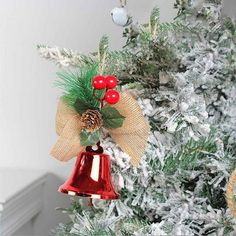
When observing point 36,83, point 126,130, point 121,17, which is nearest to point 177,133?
point 126,130

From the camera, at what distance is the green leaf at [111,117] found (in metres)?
0.54

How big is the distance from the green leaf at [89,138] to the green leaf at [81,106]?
25mm

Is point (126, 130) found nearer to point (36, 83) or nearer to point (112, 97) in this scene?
point (112, 97)

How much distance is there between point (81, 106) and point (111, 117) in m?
0.04

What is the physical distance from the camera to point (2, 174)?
3.23ft

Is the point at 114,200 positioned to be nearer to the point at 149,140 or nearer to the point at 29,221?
the point at 149,140

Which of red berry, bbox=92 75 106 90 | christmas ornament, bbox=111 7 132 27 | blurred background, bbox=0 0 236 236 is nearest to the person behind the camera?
red berry, bbox=92 75 106 90

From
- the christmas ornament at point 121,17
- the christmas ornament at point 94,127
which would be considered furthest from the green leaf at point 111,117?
the christmas ornament at point 121,17

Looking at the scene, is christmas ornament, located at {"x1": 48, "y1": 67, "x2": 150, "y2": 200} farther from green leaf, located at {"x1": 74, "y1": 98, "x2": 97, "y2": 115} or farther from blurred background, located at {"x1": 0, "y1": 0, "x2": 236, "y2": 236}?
blurred background, located at {"x1": 0, "y1": 0, "x2": 236, "y2": 236}

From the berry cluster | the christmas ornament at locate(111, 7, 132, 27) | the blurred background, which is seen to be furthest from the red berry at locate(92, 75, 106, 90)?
the blurred background

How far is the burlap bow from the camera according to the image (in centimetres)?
56

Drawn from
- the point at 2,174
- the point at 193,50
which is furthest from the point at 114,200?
the point at 2,174

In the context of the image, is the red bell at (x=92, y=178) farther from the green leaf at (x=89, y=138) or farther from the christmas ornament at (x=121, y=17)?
the christmas ornament at (x=121, y=17)

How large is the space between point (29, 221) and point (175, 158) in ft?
1.75
